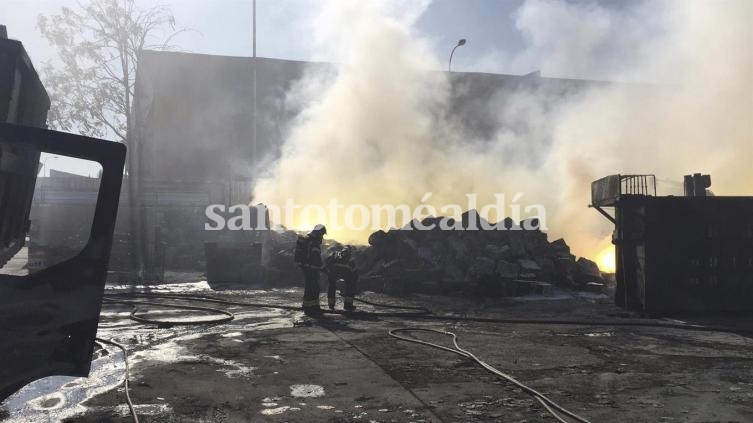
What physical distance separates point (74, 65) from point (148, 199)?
667cm

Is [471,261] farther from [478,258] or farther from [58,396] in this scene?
[58,396]

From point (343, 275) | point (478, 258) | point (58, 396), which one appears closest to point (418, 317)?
point (343, 275)

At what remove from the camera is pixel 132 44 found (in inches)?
913

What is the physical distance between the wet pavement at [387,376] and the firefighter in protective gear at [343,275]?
1.53m

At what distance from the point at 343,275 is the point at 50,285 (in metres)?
7.60

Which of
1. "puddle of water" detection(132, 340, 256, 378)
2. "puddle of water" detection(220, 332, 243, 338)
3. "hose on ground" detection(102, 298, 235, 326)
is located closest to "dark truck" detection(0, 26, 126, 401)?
"puddle of water" detection(132, 340, 256, 378)

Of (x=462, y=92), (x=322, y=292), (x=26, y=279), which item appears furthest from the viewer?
(x=462, y=92)

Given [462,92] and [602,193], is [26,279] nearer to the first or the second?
[602,193]

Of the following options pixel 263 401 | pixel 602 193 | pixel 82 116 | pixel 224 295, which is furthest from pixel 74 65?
pixel 263 401

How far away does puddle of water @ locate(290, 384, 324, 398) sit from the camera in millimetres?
4676

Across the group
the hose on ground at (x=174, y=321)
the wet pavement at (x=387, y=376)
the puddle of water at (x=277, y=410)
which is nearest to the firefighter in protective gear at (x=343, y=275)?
the wet pavement at (x=387, y=376)

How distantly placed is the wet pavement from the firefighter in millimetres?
1064

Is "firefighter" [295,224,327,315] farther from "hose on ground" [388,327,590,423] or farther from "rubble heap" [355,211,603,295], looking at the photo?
"rubble heap" [355,211,603,295]

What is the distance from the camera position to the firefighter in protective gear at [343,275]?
10117 millimetres
